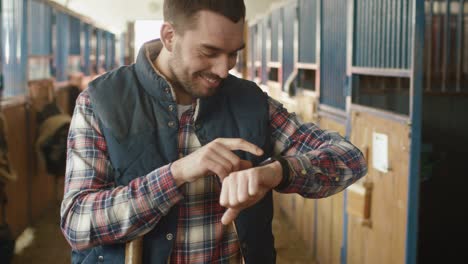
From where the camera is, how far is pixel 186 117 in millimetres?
1441

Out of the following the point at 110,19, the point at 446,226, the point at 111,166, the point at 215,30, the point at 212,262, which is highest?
the point at 110,19

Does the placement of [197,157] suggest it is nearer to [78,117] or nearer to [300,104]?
[78,117]

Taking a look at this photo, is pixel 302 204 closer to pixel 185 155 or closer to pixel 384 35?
pixel 384 35

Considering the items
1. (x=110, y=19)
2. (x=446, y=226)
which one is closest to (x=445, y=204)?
(x=446, y=226)

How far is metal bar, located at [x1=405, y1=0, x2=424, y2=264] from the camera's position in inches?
85.5

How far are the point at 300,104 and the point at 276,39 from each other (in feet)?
5.60

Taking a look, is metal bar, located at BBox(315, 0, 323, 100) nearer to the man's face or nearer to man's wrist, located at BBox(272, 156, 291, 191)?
the man's face

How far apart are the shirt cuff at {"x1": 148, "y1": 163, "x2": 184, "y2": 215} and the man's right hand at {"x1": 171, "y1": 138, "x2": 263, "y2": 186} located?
0.01 metres

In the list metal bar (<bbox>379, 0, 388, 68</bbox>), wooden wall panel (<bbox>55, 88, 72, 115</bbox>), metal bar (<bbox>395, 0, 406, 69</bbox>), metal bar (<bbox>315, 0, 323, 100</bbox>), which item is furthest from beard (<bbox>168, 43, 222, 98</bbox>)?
wooden wall panel (<bbox>55, 88, 72, 115</bbox>)

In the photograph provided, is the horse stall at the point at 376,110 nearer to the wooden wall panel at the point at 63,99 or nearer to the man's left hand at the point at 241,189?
the man's left hand at the point at 241,189

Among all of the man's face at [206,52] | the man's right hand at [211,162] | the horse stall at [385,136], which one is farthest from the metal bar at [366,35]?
the man's right hand at [211,162]

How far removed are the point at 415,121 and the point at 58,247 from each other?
9.49 ft

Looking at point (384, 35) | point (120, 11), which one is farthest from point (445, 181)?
point (120, 11)

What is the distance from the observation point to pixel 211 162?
1178 millimetres
